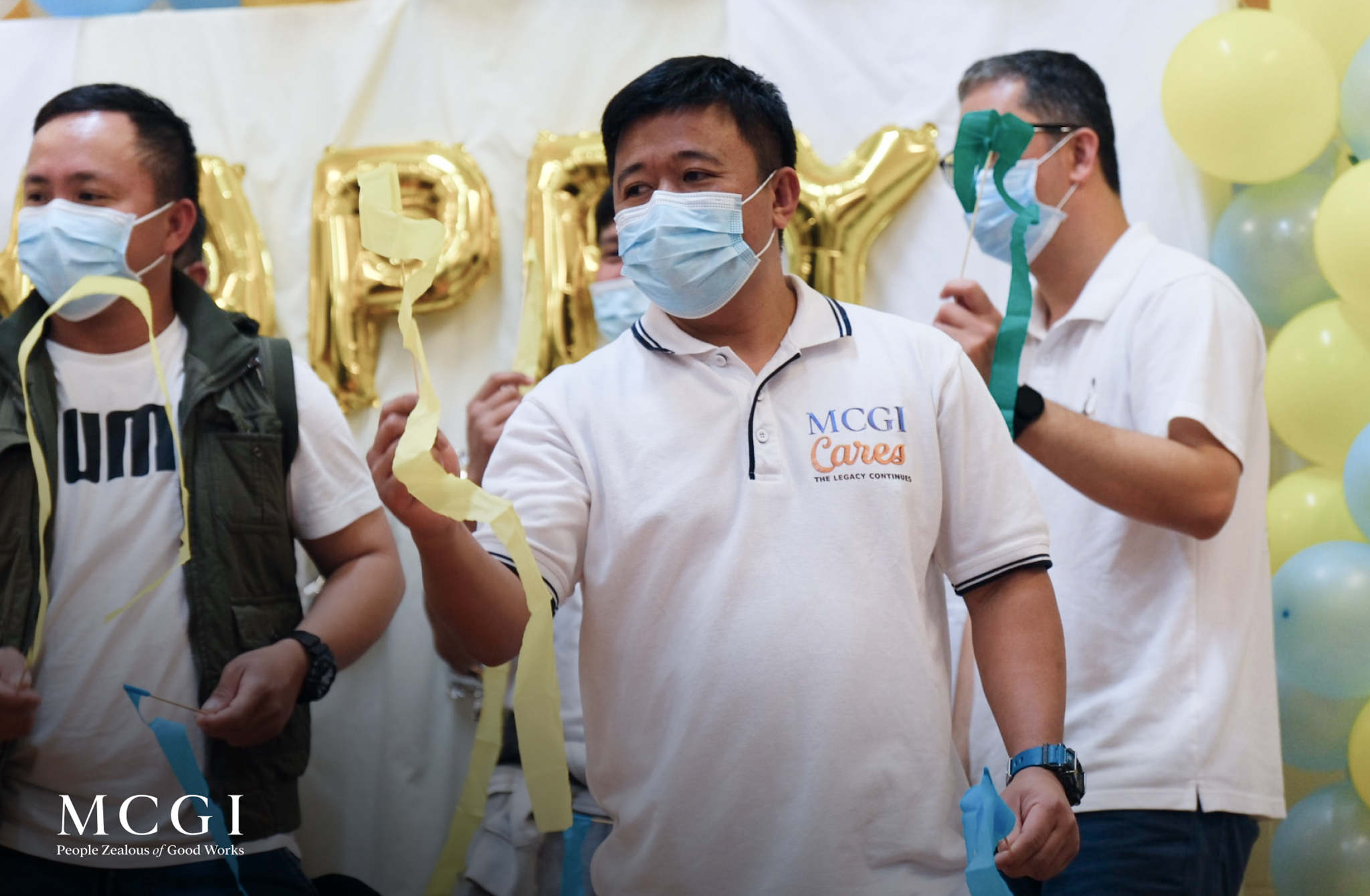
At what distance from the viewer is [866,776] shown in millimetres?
1383

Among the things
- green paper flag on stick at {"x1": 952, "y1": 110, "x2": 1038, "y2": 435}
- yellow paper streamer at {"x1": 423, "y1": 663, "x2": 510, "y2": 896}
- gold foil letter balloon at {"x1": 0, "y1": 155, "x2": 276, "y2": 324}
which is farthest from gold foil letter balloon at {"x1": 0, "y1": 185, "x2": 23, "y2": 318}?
green paper flag on stick at {"x1": 952, "y1": 110, "x2": 1038, "y2": 435}

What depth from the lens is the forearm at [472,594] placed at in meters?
1.31

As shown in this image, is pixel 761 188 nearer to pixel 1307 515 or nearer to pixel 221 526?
pixel 221 526

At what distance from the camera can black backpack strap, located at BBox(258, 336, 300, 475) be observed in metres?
2.04

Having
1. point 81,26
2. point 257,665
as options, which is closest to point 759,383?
point 257,665

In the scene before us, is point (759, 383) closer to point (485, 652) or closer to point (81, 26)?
point (485, 652)

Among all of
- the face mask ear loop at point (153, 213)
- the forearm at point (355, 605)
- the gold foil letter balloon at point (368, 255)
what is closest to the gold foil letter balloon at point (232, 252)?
the gold foil letter balloon at point (368, 255)

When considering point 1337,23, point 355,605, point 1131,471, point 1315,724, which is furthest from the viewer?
point 1337,23

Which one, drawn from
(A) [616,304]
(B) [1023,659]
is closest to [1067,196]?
(A) [616,304]

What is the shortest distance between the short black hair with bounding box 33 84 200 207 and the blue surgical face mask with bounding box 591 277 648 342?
0.77m

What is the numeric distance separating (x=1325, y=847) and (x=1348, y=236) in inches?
40.1

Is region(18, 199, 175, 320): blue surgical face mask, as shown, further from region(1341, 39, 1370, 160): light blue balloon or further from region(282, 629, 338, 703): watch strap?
region(1341, 39, 1370, 160): light blue balloon

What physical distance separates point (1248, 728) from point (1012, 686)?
57cm

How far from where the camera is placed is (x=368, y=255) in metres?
2.71
